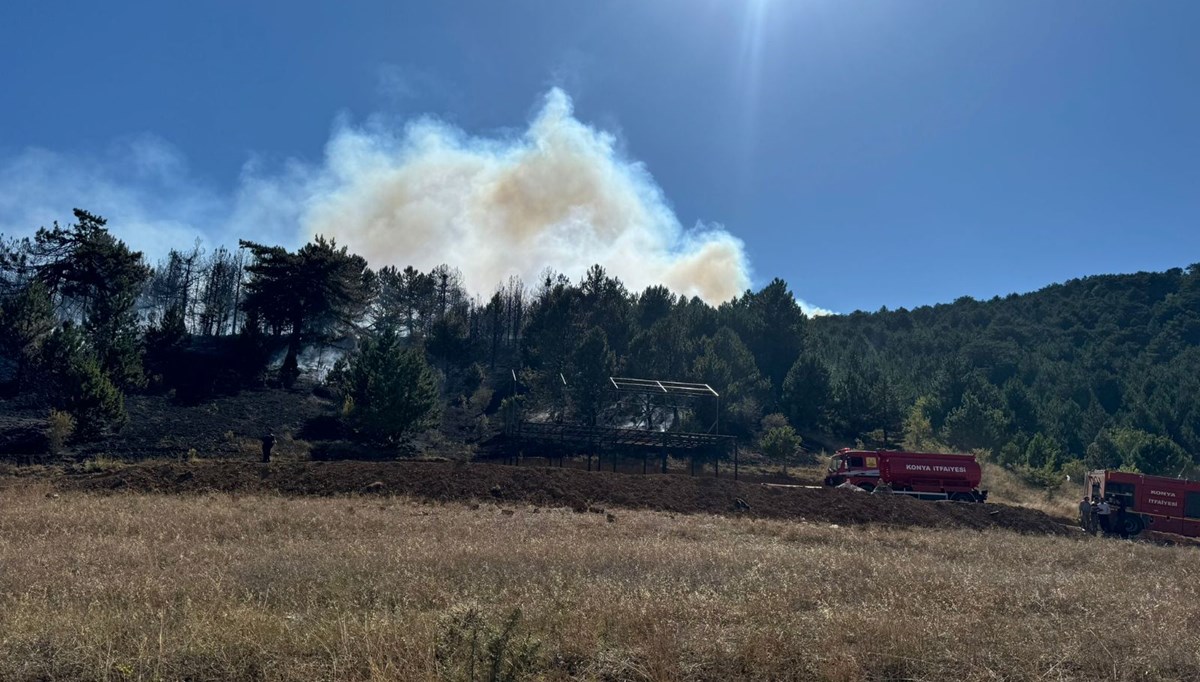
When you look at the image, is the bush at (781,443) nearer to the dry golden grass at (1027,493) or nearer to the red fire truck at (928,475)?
the red fire truck at (928,475)

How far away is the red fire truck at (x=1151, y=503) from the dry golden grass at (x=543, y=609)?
17.4m

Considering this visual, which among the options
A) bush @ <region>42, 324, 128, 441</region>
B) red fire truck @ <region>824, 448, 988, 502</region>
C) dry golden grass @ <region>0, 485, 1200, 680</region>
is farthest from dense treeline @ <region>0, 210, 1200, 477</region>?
dry golden grass @ <region>0, 485, 1200, 680</region>

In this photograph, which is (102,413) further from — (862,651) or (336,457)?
(862,651)

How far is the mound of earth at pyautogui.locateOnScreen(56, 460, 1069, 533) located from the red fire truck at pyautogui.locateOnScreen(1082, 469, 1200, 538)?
5.77 meters

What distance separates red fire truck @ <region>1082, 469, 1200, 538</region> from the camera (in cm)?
2781

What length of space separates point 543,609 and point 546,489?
16020 mm

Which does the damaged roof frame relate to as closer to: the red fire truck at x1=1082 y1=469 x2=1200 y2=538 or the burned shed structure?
the burned shed structure

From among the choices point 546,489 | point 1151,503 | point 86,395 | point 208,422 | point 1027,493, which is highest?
point 86,395

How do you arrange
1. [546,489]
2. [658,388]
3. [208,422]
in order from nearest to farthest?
1. [546,489]
2. [208,422]
3. [658,388]

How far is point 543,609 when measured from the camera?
271 inches

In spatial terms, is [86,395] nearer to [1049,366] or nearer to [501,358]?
[501,358]

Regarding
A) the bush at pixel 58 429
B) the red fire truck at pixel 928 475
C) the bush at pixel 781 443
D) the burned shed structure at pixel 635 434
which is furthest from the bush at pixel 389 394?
the red fire truck at pixel 928 475

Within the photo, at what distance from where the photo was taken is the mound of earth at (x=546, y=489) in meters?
21.2

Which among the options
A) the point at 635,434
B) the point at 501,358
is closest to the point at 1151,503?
the point at 635,434
